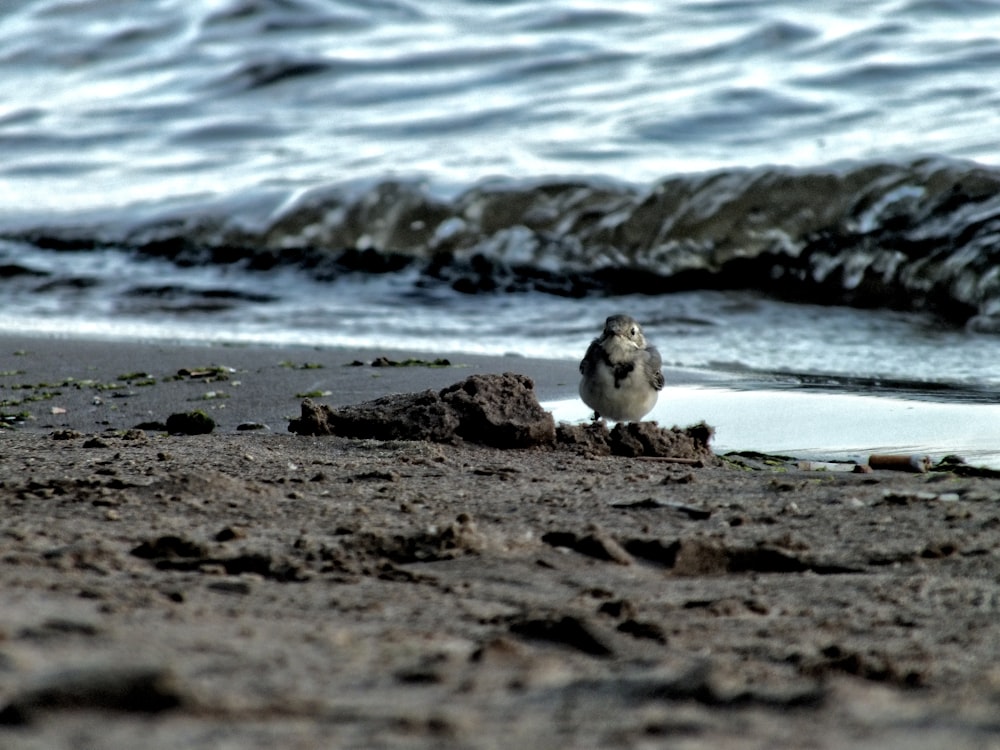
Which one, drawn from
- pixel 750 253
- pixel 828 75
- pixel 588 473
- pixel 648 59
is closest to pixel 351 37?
pixel 648 59

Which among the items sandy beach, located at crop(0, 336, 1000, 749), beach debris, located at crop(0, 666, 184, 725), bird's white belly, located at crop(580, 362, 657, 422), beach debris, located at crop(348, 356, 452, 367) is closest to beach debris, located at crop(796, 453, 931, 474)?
sandy beach, located at crop(0, 336, 1000, 749)

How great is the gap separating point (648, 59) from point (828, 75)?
7.39 ft

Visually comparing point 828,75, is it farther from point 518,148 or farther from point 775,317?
point 775,317

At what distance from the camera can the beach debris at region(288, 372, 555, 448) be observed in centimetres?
468

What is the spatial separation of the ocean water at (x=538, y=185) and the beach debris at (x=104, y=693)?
3.57m

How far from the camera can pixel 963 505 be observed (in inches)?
136

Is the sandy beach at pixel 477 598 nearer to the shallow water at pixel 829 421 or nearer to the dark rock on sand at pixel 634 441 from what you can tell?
the dark rock on sand at pixel 634 441

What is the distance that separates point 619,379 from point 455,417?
2.80ft

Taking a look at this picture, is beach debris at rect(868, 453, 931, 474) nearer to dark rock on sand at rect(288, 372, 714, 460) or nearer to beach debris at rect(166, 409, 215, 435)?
dark rock on sand at rect(288, 372, 714, 460)

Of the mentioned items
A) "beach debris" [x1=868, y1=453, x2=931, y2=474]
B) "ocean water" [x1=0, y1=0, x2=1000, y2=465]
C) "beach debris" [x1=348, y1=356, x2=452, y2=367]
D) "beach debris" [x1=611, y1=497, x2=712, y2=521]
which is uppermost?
"ocean water" [x1=0, y1=0, x2=1000, y2=465]

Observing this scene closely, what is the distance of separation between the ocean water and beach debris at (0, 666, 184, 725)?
3.57 meters

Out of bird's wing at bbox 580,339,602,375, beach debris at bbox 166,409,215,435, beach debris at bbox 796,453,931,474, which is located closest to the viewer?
beach debris at bbox 796,453,931,474

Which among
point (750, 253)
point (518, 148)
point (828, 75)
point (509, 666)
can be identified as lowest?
point (509, 666)

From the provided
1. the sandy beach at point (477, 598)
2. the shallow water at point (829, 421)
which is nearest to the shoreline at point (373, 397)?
the shallow water at point (829, 421)
